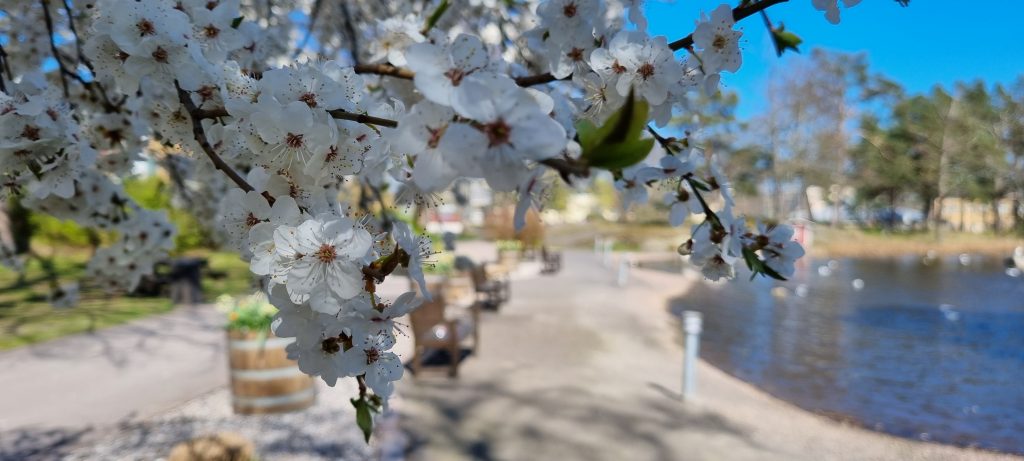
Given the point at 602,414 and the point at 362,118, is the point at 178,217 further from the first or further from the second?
the point at 362,118

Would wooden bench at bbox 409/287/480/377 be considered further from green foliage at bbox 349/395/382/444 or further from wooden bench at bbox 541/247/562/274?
wooden bench at bbox 541/247/562/274

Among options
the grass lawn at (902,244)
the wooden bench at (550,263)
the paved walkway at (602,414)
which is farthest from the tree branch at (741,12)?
the grass lawn at (902,244)

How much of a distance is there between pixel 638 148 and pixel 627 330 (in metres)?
7.93

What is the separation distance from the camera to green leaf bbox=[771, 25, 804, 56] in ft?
3.98

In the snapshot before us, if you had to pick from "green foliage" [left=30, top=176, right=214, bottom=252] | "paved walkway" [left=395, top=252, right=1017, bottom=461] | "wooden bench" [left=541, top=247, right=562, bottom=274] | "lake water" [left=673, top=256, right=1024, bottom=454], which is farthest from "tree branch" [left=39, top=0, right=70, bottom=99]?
"wooden bench" [left=541, top=247, right=562, bottom=274]

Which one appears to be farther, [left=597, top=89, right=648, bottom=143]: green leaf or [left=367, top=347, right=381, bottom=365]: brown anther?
[left=367, top=347, right=381, bottom=365]: brown anther

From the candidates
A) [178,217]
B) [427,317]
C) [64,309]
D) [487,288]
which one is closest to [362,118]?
[427,317]

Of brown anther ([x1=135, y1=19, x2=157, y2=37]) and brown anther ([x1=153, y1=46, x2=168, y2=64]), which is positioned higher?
brown anther ([x1=135, y1=19, x2=157, y2=37])

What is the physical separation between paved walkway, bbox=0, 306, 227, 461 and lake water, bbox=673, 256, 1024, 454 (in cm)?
605

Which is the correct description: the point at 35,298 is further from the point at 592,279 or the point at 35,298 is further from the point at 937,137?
the point at 937,137

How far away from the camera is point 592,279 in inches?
540

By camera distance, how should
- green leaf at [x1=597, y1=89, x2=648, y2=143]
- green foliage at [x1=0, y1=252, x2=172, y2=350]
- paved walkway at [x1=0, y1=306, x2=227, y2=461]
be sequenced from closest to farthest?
green leaf at [x1=597, y1=89, x2=648, y2=143]
paved walkway at [x1=0, y1=306, x2=227, y2=461]
green foliage at [x1=0, y1=252, x2=172, y2=350]

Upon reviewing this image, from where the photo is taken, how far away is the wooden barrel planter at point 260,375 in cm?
422

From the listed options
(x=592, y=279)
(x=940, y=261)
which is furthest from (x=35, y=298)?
(x=940, y=261)
